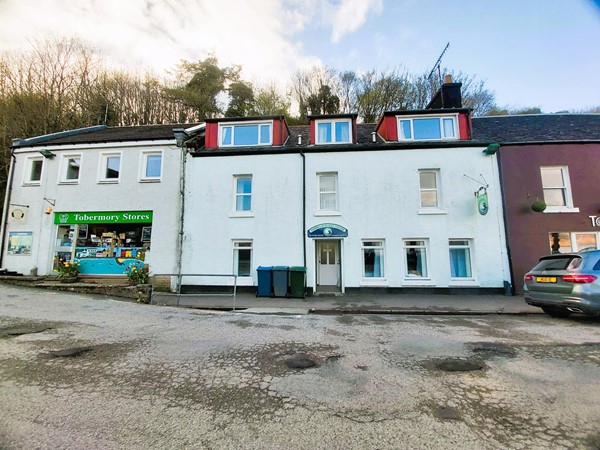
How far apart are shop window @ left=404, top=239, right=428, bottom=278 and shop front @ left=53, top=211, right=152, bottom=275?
11.9 m

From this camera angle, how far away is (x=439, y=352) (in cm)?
479

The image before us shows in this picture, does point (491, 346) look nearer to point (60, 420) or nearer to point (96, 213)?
point (60, 420)

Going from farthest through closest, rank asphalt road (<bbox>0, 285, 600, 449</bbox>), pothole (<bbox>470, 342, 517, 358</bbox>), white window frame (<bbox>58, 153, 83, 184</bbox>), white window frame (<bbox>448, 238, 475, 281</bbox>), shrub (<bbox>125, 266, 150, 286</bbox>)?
white window frame (<bbox>58, 153, 83, 184</bbox>) < white window frame (<bbox>448, 238, 475, 281</bbox>) < shrub (<bbox>125, 266, 150, 286</bbox>) < pothole (<bbox>470, 342, 517, 358</bbox>) < asphalt road (<bbox>0, 285, 600, 449</bbox>)

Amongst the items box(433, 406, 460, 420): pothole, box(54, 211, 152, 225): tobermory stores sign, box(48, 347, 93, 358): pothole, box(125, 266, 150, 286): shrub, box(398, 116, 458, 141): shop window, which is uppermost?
box(398, 116, 458, 141): shop window

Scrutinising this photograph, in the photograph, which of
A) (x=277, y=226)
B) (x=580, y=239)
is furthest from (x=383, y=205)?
(x=580, y=239)

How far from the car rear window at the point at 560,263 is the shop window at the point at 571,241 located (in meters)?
5.45

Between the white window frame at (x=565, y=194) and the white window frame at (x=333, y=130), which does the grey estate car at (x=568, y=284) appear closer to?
the white window frame at (x=565, y=194)

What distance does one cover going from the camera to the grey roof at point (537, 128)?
12781 millimetres

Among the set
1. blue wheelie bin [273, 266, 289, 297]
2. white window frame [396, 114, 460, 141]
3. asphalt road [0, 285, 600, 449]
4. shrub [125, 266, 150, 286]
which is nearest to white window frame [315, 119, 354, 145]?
white window frame [396, 114, 460, 141]

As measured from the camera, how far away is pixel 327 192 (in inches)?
513

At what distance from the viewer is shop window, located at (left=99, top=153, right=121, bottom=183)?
14.0m

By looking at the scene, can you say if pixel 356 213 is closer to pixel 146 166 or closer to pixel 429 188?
pixel 429 188

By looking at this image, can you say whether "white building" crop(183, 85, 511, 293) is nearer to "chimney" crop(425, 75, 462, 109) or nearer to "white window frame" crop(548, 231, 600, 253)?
"white window frame" crop(548, 231, 600, 253)

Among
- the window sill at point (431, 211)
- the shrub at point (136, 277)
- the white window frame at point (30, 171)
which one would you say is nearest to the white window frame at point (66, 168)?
the white window frame at point (30, 171)
